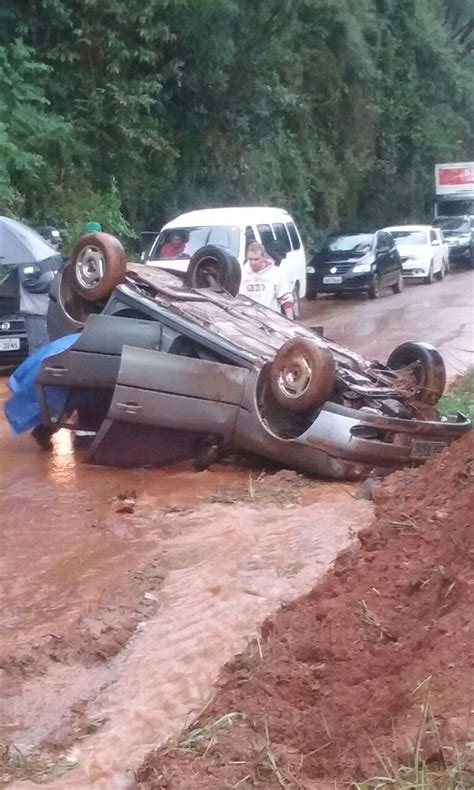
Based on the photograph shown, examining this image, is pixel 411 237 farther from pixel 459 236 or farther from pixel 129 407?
pixel 129 407

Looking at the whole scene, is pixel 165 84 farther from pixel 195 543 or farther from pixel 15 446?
pixel 195 543

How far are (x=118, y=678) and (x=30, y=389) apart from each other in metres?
4.27

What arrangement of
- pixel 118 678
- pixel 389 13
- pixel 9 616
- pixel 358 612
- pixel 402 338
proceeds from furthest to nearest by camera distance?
pixel 389 13 → pixel 402 338 → pixel 9 616 → pixel 118 678 → pixel 358 612

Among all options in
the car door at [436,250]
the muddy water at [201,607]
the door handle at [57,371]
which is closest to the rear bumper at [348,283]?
the car door at [436,250]

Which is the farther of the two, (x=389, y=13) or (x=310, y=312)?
(x=389, y=13)

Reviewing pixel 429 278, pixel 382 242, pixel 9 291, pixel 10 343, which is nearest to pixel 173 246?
pixel 9 291

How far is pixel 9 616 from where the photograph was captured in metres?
5.89

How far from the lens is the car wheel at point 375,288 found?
24.3 metres

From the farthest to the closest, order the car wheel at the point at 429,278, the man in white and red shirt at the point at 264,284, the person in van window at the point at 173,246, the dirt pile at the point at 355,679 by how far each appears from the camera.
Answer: the car wheel at the point at 429,278 < the person in van window at the point at 173,246 < the man in white and red shirt at the point at 264,284 < the dirt pile at the point at 355,679

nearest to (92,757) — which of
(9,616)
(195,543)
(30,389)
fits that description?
(9,616)

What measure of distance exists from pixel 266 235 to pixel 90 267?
8.99m

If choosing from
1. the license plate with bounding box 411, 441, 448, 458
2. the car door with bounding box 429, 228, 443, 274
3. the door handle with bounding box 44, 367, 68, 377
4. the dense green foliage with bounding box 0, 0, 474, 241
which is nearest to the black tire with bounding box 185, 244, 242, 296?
the door handle with bounding box 44, 367, 68, 377

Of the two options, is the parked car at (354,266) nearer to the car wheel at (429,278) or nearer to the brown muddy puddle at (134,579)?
the car wheel at (429,278)

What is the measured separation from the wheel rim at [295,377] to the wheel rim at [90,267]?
204cm
